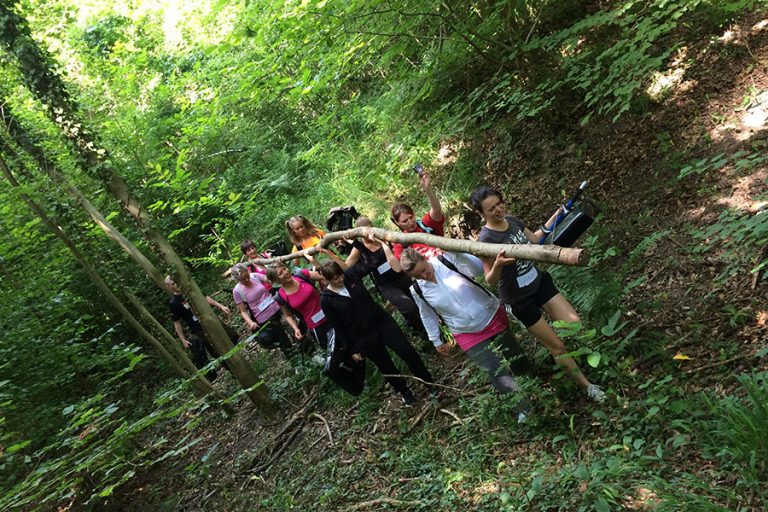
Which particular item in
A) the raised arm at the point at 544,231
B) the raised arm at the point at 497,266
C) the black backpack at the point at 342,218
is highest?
the black backpack at the point at 342,218

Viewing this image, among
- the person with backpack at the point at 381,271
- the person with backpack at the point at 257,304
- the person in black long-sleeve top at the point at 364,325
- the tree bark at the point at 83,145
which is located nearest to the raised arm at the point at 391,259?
the person in black long-sleeve top at the point at 364,325

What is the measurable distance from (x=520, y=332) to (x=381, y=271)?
1798mm

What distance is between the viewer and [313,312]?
6.87 metres

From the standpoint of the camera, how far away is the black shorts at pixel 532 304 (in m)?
4.16

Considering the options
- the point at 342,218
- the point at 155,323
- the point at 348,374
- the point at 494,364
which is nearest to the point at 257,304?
the point at 155,323

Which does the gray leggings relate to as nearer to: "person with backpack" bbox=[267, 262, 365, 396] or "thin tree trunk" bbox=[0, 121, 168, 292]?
"person with backpack" bbox=[267, 262, 365, 396]

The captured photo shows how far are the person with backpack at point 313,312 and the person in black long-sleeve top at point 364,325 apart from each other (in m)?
0.37

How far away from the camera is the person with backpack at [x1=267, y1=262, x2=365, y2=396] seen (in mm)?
6105

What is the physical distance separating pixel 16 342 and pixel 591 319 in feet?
26.4

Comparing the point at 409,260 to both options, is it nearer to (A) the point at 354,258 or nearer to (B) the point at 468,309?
(B) the point at 468,309

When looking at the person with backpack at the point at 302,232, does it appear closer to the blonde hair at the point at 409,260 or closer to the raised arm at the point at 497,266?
the blonde hair at the point at 409,260

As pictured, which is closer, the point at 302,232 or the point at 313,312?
the point at 313,312

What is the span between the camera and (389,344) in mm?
5688

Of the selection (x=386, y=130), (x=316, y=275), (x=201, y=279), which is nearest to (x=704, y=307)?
(x=316, y=275)
